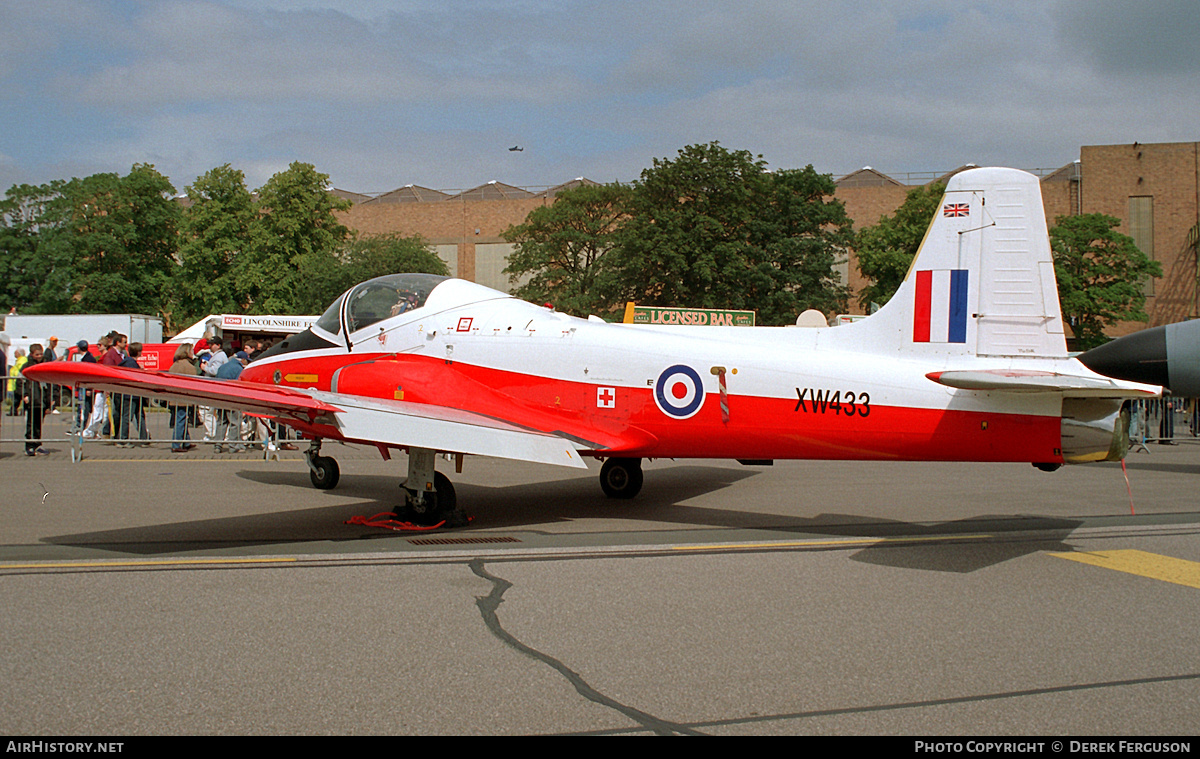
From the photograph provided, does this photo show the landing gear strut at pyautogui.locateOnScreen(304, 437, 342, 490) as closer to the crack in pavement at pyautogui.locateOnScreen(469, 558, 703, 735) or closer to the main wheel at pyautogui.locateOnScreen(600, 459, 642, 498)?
the main wheel at pyautogui.locateOnScreen(600, 459, 642, 498)

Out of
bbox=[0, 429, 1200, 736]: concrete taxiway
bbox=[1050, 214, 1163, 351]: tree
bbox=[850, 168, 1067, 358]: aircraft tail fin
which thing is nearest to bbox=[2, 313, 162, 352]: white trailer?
bbox=[0, 429, 1200, 736]: concrete taxiway

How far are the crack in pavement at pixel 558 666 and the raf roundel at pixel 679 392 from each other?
276 centimetres

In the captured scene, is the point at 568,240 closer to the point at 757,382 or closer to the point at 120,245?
the point at 120,245

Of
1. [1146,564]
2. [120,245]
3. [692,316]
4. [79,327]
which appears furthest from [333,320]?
[120,245]

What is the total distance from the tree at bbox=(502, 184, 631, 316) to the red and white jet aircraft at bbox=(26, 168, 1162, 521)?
48.4 meters

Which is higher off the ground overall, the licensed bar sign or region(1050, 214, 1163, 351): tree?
region(1050, 214, 1163, 351): tree

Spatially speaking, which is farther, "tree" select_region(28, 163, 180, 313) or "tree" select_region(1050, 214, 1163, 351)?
"tree" select_region(28, 163, 180, 313)

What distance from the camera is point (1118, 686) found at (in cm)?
424

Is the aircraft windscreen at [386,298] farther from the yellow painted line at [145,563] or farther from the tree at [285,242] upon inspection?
the tree at [285,242]

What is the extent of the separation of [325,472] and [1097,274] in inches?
2109

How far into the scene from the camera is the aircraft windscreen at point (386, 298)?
9891 millimetres

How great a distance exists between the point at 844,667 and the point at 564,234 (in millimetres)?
55807

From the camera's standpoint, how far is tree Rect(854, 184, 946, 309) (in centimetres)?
5353

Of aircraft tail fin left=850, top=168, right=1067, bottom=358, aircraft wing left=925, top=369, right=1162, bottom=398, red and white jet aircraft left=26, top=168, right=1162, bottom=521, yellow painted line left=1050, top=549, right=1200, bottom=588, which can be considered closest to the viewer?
aircraft wing left=925, top=369, right=1162, bottom=398
